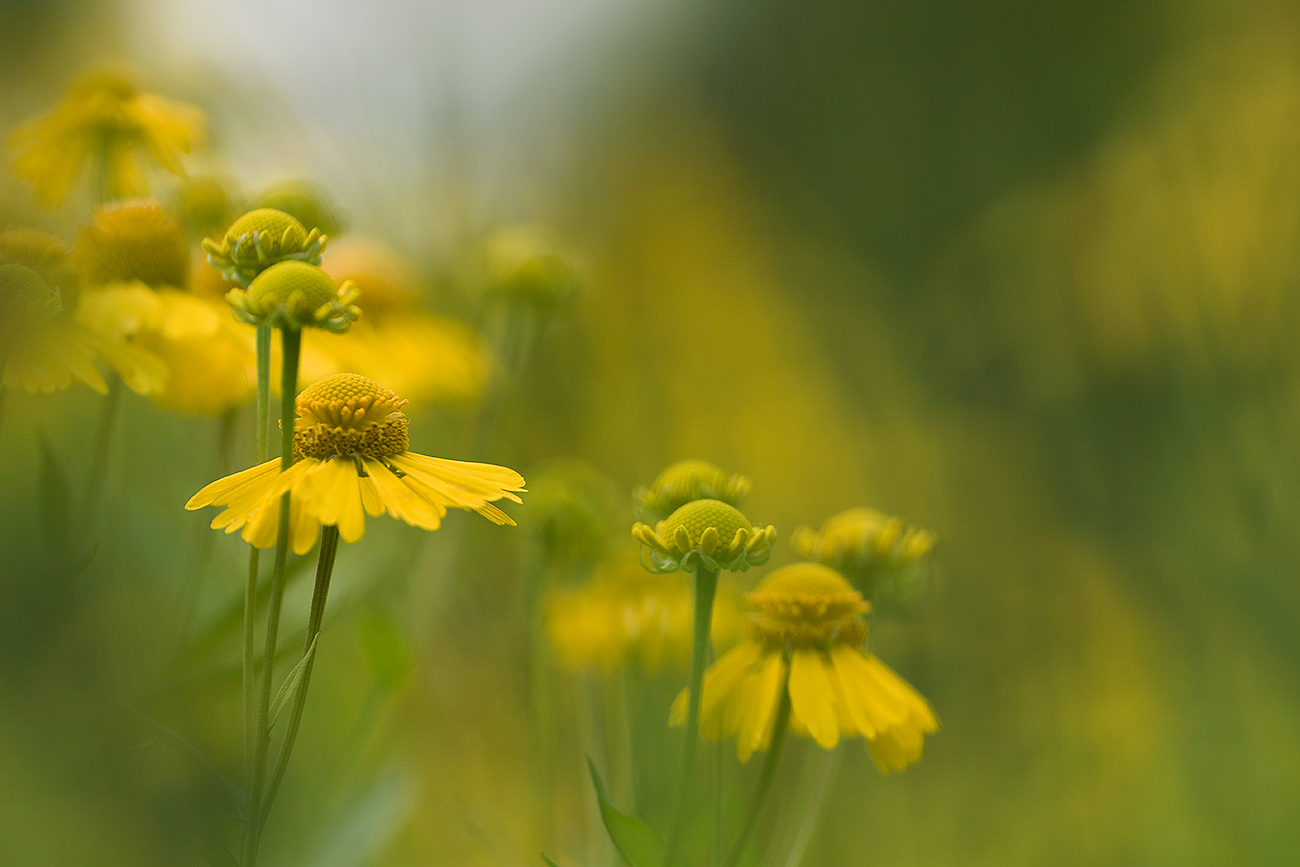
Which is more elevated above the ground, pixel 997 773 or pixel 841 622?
pixel 841 622

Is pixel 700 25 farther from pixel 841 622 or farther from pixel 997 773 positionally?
pixel 841 622

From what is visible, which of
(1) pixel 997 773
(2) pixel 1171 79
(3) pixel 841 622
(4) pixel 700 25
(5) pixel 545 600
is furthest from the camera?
(4) pixel 700 25

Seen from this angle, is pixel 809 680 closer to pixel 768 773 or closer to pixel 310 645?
pixel 768 773

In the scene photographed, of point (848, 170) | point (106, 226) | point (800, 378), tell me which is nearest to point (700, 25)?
point (848, 170)

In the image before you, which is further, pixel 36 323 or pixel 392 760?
pixel 392 760

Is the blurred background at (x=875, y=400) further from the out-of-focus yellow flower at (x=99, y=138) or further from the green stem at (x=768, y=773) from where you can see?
the green stem at (x=768, y=773)

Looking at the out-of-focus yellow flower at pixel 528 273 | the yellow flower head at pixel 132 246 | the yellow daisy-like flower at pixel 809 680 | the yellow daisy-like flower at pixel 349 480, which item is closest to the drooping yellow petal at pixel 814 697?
the yellow daisy-like flower at pixel 809 680
